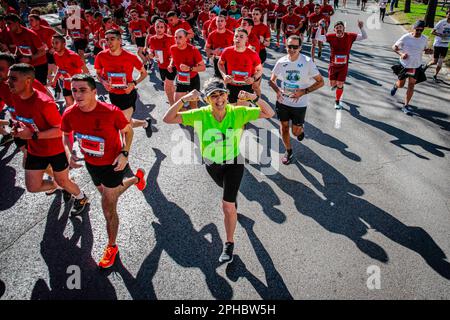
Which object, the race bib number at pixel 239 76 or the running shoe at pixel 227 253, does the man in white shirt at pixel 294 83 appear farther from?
the running shoe at pixel 227 253

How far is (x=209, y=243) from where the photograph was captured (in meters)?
3.75

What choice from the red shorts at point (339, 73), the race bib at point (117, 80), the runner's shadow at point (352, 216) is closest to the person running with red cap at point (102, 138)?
the race bib at point (117, 80)

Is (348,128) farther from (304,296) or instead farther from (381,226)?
(304,296)

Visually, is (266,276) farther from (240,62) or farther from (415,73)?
(415,73)

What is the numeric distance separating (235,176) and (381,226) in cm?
215

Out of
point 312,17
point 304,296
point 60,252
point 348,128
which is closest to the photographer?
point 304,296

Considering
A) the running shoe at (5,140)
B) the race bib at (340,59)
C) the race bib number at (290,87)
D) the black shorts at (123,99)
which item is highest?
the race bib at (340,59)

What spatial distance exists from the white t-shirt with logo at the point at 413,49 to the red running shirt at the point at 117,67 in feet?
19.8

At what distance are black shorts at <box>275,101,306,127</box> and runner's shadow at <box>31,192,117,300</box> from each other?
3.41m

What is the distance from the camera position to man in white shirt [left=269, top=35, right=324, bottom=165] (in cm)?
497

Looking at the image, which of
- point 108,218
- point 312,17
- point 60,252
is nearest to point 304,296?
point 108,218

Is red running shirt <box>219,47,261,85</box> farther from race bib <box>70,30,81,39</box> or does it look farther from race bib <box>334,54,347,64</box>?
race bib <box>70,30,81,39</box>

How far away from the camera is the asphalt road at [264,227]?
323 cm

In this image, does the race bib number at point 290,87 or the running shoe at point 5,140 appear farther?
the running shoe at point 5,140
